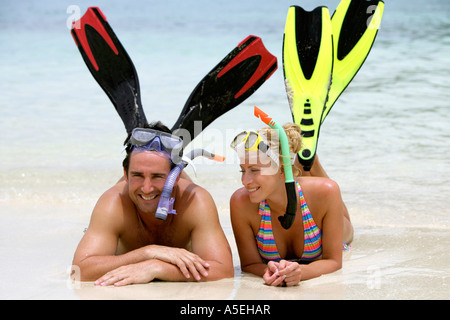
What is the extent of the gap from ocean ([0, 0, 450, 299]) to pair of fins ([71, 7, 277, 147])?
0.26 metres

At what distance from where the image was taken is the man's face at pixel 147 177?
3.59 m

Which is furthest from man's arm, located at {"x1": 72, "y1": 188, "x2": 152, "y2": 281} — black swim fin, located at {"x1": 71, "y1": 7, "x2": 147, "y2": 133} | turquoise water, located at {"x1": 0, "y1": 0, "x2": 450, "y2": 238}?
turquoise water, located at {"x1": 0, "y1": 0, "x2": 450, "y2": 238}

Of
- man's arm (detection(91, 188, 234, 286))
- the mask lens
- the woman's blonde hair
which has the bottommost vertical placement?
man's arm (detection(91, 188, 234, 286))

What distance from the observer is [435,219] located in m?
5.06

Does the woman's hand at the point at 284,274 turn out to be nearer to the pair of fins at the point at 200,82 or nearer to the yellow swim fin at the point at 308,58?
the pair of fins at the point at 200,82

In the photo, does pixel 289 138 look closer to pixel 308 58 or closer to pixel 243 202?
pixel 243 202

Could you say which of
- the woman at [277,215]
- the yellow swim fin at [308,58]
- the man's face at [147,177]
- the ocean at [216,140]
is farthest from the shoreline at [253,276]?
the yellow swim fin at [308,58]

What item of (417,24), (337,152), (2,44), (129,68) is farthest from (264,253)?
(417,24)

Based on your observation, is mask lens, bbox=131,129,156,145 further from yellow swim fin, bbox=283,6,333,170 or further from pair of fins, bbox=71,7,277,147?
yellow swim fin, bbox=283,6,333,170

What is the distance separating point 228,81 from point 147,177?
1.10 metres

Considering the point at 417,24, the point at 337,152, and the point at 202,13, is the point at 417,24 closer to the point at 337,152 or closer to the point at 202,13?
the point at 202,13

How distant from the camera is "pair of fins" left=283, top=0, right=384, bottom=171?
503cm

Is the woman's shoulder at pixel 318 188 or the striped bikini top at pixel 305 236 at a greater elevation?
the woman's shoulder at pixel 318 188

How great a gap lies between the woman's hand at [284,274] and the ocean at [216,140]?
0.10 meters
